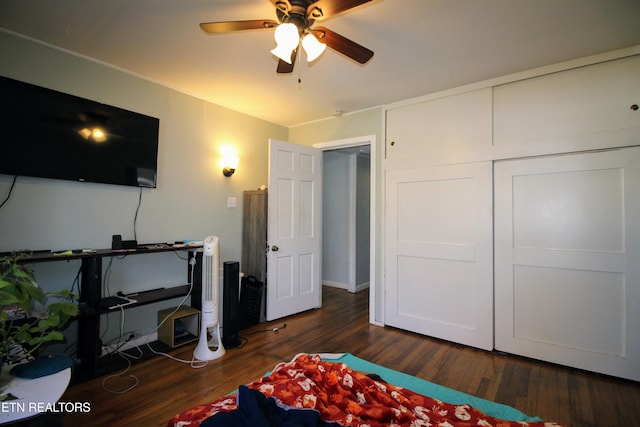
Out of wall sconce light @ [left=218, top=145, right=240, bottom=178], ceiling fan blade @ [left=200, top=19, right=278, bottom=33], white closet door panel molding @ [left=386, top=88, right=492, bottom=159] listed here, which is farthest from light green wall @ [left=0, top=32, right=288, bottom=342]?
white closet door panel molding @ [left=386, top=88, right=492, bottom=159]

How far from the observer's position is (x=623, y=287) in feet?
7.64

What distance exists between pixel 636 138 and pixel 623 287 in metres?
1.18

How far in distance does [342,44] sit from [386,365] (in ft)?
8.28

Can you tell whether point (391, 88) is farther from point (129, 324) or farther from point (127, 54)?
point (129, 324)

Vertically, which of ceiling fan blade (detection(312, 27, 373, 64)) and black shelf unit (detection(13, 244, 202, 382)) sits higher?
ceiling fan blade (detection(312, 27, 373, 64))

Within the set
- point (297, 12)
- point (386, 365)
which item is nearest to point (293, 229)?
point (386, 365)

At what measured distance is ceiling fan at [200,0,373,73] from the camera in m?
1.55

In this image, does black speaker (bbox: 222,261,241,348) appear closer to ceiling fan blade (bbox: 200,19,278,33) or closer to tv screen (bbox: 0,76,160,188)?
tv screen (bbox: 0,76,160,188)

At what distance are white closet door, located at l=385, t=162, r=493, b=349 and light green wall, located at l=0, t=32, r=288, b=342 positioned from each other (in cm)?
201

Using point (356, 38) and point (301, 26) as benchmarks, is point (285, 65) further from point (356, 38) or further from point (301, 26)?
point (356, 38)

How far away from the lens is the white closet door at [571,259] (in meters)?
2.32

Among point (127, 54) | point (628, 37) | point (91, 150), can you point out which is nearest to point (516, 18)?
point (628, 37)

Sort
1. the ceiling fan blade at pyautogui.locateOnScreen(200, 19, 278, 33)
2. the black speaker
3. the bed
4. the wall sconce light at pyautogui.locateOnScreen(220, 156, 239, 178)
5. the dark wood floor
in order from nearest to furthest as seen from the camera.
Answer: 1. the bed
2. the ceiling fan blade at pyautogui.locateOnScreen(200, 19, 278, 33)
3. the dark wood floor
4. the black speaker
5. the wall sconce light at pyautogui.locateOnScreen(220, 156, 239, 178)

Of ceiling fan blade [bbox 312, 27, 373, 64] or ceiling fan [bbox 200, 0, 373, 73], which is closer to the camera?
ceiling fan [bbox 200, 0, 373, 73]
